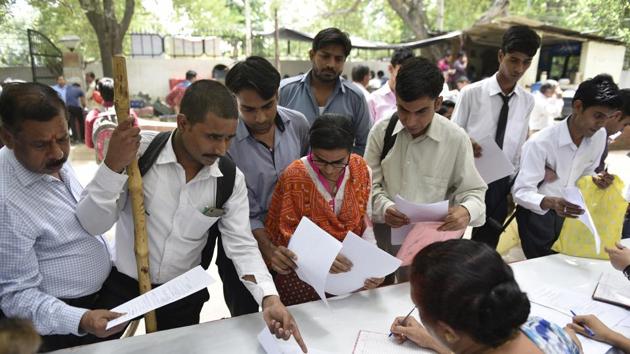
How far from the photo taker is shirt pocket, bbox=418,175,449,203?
174 centimetres

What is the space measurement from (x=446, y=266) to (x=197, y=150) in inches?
32.4

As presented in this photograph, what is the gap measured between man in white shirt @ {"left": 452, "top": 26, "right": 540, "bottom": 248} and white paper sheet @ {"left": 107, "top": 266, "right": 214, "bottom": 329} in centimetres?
187

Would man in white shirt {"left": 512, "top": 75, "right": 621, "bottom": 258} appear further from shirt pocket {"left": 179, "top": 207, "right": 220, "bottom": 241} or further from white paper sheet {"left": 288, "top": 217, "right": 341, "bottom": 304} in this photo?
shirt pocket {"left": 179, "top": 207, "right": 220, "bottom": 241}

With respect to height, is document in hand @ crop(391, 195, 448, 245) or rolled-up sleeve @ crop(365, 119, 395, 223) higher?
rolled-up sleeve @ crop(365, 119, 395, 223)

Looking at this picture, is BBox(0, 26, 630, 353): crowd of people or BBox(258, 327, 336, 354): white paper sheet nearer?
BBox(0, 26, 630, 353): crowd of people

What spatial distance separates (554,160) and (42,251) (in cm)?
216

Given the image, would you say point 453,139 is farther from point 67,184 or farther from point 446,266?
point 67,184

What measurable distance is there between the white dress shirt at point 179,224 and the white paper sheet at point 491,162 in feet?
4.26

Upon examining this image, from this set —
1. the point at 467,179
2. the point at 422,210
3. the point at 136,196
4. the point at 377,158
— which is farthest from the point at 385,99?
the point at 136,196

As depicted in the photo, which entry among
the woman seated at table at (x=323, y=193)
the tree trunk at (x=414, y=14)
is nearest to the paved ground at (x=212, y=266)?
the woman seated at table at (x=323, y=193)

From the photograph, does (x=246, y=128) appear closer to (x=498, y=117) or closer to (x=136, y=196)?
(x=136, y=196)

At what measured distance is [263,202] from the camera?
1786 mm

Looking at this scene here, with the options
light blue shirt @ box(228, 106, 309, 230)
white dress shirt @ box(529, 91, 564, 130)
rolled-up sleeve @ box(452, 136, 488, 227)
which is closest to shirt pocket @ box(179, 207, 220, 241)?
light blue shirt @ box(228, 106, 309, 230)

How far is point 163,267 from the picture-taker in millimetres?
1406
